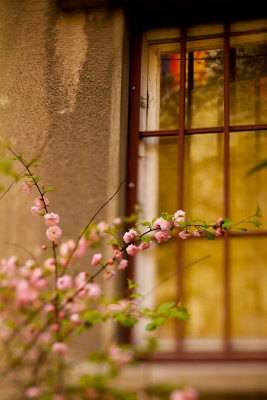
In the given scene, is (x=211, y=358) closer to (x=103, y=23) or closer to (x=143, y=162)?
(x=143, y=162)

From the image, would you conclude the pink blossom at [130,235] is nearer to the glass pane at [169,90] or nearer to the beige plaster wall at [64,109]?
the beige plaster wall at [64,109]

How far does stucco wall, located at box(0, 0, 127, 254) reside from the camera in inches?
134

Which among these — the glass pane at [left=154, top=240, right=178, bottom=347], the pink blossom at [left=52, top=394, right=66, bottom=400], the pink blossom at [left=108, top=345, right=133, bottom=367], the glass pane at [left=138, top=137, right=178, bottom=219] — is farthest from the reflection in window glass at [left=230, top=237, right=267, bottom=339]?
the pink blossom at [left=52, top=394, right=66, bottom=400]

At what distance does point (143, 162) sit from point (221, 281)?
2.88 feet

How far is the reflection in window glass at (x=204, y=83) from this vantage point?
3688 mm

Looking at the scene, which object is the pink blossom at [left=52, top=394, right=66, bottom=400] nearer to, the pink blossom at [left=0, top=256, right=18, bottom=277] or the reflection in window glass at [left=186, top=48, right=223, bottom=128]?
the pink blossom at [left=0, top=256, right=18, bottom=277]

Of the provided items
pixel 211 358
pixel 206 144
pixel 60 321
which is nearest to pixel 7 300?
pixel 60 321

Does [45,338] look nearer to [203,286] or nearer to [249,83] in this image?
[203,286]

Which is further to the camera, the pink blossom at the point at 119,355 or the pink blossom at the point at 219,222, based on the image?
the pink blossom at the point at 119,355

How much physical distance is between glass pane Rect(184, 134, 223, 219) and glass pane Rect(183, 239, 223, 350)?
0.21m

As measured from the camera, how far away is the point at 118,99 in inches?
138

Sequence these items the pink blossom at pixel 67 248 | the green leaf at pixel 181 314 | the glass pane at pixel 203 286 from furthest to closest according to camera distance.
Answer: the glass pane at pixel 203 286 → the pink blossom at pixel 67 248 → the green leaf at pixel 181 314

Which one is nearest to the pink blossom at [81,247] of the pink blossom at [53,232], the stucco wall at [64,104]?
the stucco wall at [64,104]

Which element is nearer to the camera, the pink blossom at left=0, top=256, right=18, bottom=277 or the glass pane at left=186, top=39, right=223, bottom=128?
the pink blossom at left=0, top=256, right=18, bottom=277
